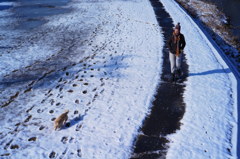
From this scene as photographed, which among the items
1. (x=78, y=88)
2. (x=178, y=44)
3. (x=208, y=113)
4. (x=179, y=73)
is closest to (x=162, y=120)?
(x=208, y=113)

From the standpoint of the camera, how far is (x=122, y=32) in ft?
48.3

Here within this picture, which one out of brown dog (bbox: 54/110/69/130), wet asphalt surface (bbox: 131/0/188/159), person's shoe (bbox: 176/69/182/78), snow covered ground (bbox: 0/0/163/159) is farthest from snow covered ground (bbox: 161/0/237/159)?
brown dog (bbox: 54/110/69/130)

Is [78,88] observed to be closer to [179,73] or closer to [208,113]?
[179,73]

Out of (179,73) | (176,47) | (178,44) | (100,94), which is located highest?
(178,44)

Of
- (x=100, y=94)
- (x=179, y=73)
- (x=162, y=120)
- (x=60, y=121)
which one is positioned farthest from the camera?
(x=179, y=73)

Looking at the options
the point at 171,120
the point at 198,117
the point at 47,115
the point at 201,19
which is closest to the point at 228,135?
the point at 198,117

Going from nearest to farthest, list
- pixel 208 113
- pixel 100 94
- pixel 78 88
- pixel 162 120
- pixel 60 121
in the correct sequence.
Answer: pixel 60 121 < pixel 162 120 < pixel 208 113 < pixel 100 94 < pixel 78 88

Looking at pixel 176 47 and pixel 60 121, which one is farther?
pixel 176 47

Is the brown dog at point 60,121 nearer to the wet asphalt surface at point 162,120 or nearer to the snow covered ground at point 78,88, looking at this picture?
the snow covered ground at point 78,88

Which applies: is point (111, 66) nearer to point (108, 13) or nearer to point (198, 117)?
point (198, 117)

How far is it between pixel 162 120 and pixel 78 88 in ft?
10.9

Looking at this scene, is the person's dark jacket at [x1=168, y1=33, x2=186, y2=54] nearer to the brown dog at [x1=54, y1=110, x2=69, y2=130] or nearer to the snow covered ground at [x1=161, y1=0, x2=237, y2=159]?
the snow covered ground at [x1=161, y1=0, x2=237, y2=159]

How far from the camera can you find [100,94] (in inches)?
310

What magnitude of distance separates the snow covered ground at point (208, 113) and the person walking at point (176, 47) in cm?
70
